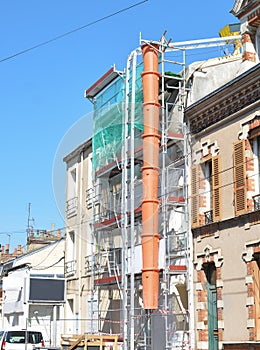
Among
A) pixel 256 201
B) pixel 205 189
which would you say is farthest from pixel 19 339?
pixel 256 201

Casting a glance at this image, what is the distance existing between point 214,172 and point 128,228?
4957 millimetres

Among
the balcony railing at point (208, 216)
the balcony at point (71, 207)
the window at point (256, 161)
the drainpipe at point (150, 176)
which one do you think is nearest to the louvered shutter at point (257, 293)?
the window at point (256, 161)

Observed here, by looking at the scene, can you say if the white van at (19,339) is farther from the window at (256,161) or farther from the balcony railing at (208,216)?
the window at (256,161)

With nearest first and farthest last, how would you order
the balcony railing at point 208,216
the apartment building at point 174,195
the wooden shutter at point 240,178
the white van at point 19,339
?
the wooden shutter at point 240,178
the apartment building at point 174,195
the balcony railing at point 208,216
the white van at point 19,339

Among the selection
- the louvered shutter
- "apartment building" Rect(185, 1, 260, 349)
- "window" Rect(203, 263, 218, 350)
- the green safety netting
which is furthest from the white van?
the louvered shutter

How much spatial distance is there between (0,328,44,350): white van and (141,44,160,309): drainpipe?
225 inches

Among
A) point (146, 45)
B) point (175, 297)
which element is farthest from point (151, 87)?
point (175, 297)

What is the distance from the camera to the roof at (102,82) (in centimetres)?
2829

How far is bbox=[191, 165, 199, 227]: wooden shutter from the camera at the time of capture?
75.6 ft

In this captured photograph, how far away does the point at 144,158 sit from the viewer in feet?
79.1

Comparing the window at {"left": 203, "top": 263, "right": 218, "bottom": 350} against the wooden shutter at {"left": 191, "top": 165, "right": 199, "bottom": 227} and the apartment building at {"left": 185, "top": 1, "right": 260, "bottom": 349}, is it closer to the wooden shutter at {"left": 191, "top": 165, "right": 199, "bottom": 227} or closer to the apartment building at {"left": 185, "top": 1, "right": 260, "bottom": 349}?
the apartment building at {"left": 185, "top": 1, "right": 260, "bottom": 349}

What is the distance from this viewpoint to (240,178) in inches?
816

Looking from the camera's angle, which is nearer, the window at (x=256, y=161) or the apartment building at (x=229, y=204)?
the apartment building at (x=229, y=204)

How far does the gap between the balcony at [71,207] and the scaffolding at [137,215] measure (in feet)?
15.9
